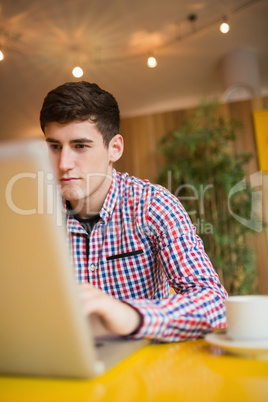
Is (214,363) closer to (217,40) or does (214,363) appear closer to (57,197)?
(57,197)

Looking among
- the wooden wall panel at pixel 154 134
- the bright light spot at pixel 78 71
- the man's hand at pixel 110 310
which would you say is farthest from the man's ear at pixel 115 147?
the bright light spot at pixel 78 71

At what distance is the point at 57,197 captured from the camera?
0.46m

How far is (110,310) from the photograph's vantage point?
648 millimetres

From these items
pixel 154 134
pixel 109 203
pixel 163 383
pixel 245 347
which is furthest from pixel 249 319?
pixel 154 134

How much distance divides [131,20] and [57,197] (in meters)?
4.42

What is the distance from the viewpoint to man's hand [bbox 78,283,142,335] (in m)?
0.62

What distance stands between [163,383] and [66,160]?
0.99m

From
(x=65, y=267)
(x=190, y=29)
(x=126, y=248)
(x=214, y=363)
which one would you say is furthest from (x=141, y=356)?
(x=190, y=29)

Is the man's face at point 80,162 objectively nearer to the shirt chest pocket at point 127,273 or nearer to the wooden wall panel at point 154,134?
the shirt chest pocket at point 127,273

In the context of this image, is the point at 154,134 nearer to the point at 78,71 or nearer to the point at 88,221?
the point at 78,71

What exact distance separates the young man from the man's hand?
36 centimetres

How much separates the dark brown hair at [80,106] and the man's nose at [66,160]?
0.34ft

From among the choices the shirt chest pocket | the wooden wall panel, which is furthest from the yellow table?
the wooden wall panel

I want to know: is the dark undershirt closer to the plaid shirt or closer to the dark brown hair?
the plaid shirt
